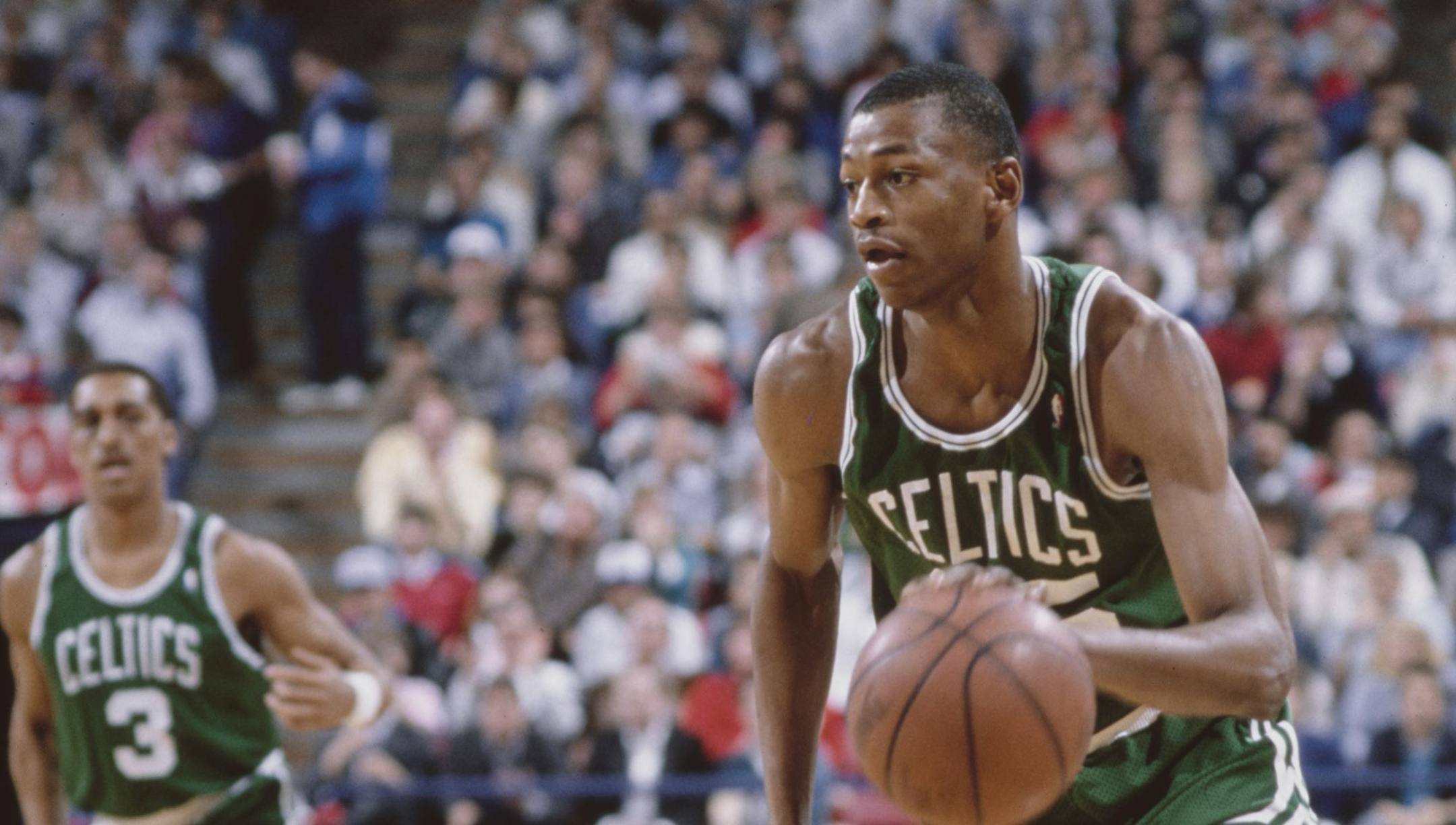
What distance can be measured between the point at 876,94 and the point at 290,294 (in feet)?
29.9

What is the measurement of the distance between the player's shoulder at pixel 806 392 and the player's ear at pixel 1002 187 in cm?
39

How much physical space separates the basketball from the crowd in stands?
4446mm

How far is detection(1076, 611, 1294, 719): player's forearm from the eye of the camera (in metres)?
2.63

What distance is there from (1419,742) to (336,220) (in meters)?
6.40

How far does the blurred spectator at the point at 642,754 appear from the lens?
729 cm

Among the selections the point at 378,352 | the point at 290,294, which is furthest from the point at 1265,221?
the point at 290,294

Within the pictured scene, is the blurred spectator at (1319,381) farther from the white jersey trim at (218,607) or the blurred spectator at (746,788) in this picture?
the white jersey trim at (218,607)

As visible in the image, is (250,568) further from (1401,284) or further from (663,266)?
(1401,284)

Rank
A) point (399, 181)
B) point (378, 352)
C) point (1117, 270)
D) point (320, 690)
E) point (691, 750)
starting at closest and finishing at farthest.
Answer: point (320, 690) < point (691, 750) < point (1117, 270) < point (378, 352) < point (399, 181)

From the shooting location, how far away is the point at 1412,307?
8.87 meters

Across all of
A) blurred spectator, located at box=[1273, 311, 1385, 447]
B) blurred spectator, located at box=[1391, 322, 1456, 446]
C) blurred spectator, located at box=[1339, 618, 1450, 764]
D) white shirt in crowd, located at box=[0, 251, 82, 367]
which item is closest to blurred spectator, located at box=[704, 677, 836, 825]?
blurred spectator, located at box=[1339, 618, 1450, 764]

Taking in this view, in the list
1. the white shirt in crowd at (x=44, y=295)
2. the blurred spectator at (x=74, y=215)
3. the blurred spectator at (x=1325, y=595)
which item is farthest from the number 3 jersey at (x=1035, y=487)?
the blurred spectator at (x=74, y=215)

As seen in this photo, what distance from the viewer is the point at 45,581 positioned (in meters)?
5.00

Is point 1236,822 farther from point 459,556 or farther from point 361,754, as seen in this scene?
point 459,556
